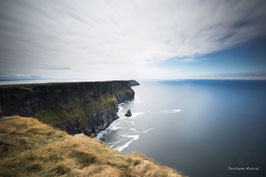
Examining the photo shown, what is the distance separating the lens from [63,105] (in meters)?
50.1

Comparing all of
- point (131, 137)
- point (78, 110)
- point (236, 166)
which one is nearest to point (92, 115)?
point (78, 110)

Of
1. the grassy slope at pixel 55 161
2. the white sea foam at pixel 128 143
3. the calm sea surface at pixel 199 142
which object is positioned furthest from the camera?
the white sea foam at pixel 128 143

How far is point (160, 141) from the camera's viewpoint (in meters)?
46.1

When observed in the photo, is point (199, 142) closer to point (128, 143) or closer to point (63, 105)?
point (128, 143)

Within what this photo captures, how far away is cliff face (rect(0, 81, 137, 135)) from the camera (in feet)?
118

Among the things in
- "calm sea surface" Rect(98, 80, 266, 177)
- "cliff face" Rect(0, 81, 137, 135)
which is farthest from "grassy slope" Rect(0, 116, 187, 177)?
"cliff face" Rect(0, 81, 137, 135)

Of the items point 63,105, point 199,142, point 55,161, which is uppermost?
point 55,161

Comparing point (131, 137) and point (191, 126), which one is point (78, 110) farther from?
point (191, 126)

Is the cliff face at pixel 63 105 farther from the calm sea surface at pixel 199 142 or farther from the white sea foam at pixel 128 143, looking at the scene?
the white sea foam at pixel 128 143

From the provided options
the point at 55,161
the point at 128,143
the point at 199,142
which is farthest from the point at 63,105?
the point at 199,142

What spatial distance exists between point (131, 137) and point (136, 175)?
46153 mm

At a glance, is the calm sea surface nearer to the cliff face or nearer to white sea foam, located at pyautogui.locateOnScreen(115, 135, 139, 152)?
white sea foam, located at pyautogui.locateOnScreen(115, 135, 139, 152)

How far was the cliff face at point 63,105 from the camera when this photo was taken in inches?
1421

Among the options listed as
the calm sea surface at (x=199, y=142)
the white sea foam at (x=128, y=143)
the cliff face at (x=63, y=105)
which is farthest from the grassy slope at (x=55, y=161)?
the cliff face at (x=63, y=105)
